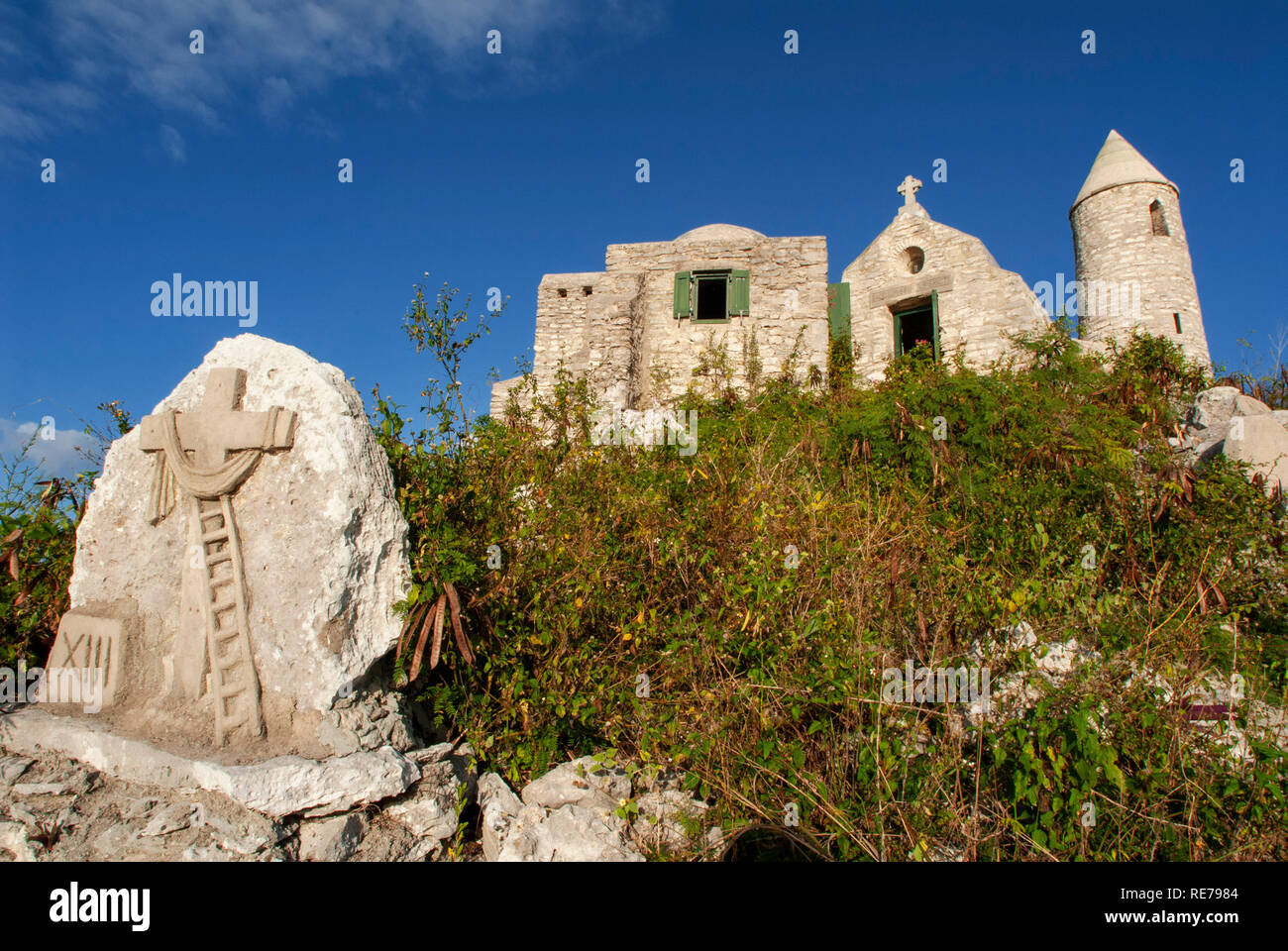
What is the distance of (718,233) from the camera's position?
13.6m

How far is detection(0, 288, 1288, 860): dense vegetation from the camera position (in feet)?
9.64

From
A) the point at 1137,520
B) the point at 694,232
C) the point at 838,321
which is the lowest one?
the point at 1137,520

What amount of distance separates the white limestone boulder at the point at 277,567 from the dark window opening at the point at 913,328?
1103 cm

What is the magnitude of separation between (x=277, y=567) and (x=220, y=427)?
827mm

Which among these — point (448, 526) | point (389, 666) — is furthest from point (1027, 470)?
point (389, 666)

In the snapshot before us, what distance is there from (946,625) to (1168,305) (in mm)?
12990

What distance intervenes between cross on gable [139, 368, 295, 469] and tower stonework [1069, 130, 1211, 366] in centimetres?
1426

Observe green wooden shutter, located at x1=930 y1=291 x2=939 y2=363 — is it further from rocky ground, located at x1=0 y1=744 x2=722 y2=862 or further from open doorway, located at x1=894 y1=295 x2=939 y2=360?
rocky ground, located at x1=0 y1=744 x2=722 y2=862

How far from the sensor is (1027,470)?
253 inches

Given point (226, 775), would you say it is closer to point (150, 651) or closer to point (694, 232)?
point (150, 651)

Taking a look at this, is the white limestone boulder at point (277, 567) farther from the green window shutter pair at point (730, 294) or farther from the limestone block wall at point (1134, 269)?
the limestone block wall at point (1134, 269)

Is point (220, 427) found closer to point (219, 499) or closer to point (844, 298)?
point (219, 499)

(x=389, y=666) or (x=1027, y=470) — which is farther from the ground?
(x=1027, y=470)

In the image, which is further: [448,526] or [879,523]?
[879,523]
